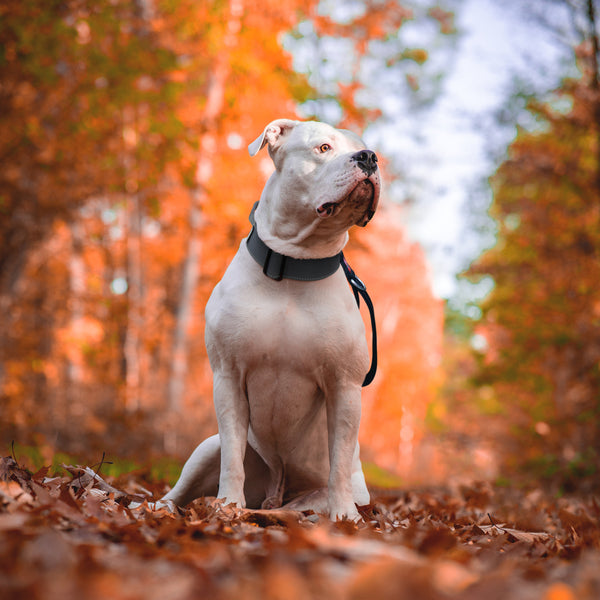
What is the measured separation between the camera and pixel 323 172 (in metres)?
3.06

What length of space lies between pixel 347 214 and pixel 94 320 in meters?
8.40

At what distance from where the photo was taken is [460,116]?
10836mm

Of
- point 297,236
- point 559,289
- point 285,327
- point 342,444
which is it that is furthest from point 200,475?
point 559,289

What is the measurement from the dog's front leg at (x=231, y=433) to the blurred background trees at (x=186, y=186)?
4.36 m

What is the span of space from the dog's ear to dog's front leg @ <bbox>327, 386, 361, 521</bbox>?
52.5 inches

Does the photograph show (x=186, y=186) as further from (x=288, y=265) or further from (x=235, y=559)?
(x=235, y=559)

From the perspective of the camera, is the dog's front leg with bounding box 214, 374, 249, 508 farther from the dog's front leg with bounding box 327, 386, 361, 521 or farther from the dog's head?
the dog's head

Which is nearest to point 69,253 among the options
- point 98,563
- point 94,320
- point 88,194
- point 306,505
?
point 94,320

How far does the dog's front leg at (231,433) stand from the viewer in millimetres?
3033

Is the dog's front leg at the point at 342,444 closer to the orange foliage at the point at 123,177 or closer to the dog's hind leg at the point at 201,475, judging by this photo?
the dog's hind leg at the point at 201,475

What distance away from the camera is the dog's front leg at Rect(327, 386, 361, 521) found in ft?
9.96

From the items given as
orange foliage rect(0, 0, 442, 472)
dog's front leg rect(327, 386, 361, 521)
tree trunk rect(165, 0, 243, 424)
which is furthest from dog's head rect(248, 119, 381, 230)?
tree trunk rect(165, 0, 243, 424)

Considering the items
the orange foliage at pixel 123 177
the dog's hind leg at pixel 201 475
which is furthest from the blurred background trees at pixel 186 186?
the dog's hind leg at pixel 201 475

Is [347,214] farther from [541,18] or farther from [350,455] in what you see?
[541,18]
